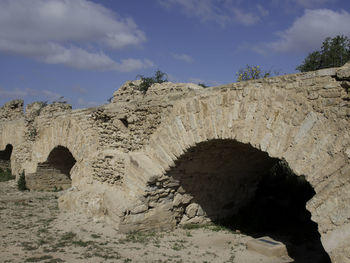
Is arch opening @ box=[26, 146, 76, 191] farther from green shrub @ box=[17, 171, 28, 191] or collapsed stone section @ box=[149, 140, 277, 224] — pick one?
collapsed stone section @ box=[149, 140, 277, 224]

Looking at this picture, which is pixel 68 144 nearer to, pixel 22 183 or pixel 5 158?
pixel 22 183

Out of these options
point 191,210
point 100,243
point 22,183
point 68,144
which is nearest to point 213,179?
point 191,210

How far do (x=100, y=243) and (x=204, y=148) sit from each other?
2.28 metres

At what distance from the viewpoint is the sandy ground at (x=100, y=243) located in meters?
5.03

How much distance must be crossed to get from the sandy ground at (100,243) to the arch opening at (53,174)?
291 centimetres

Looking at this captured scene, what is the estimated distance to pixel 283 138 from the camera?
13.9 ft

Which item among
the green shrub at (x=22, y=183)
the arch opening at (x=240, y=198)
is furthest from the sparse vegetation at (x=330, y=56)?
the green shrub at (x=22, y=183)

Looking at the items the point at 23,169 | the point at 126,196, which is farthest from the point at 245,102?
the point at 23,169

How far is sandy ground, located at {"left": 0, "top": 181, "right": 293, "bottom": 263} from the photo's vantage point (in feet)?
16.5

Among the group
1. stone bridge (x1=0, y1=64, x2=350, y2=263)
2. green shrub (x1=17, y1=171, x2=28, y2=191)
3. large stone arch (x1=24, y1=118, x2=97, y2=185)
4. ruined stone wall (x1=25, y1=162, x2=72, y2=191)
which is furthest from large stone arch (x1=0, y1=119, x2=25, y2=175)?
stone bridge (x1=0, y1=64, x2=350, y2=263)

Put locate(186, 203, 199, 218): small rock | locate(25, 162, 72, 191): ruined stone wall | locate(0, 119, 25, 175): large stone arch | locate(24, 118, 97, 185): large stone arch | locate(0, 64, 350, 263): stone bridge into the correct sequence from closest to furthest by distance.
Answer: locate(0, 64, 350, 263): stone bridge < locate(186, 203, 199, 218): small rock < locate(24, 118, 97, 185): large stone arch < locate(25, 162, 72, 191): ruined stone wall < locate(0, 119, 25, 175): large stone arch

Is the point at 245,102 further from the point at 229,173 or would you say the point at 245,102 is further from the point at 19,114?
Answer: the point at 19,114

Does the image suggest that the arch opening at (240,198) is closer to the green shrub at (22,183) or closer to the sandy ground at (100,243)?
the sandy ground at (100,243)

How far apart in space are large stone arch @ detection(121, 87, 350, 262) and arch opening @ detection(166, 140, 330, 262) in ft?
1.01
